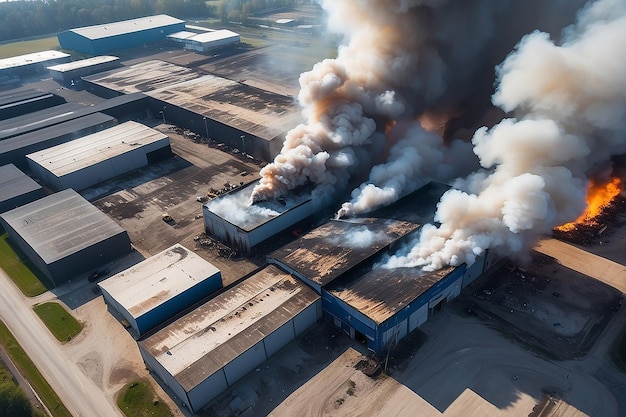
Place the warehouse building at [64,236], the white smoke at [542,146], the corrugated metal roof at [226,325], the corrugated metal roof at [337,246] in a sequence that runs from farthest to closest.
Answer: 1. the warehouse building at [64,236]
2. the corrugated metal roof at [337,246]
3. the white smoke at [542,146]
4. the corrugated metal roof at [226,325]

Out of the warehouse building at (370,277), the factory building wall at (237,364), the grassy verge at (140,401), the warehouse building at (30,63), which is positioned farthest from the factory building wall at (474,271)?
the warehouse building at (30,63)

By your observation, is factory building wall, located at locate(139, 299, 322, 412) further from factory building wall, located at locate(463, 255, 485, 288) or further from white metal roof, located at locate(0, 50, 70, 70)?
white metal roof, located at locate(0, 50, 70, 70)

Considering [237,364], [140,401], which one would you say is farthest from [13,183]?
[237,364]

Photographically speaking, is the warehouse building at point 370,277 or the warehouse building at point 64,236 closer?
the warehouse building at point 370,277

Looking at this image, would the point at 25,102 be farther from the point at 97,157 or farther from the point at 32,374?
the point at 32,374

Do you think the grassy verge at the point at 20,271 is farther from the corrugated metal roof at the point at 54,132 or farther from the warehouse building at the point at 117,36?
the warehouse building at the point at 117,36

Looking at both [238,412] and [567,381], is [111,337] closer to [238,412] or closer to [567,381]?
[238,412]

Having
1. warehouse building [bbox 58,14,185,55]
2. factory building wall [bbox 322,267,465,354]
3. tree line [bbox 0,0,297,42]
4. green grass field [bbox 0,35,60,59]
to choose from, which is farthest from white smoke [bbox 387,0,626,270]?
green grass field [bbox 0,35,60,59]
